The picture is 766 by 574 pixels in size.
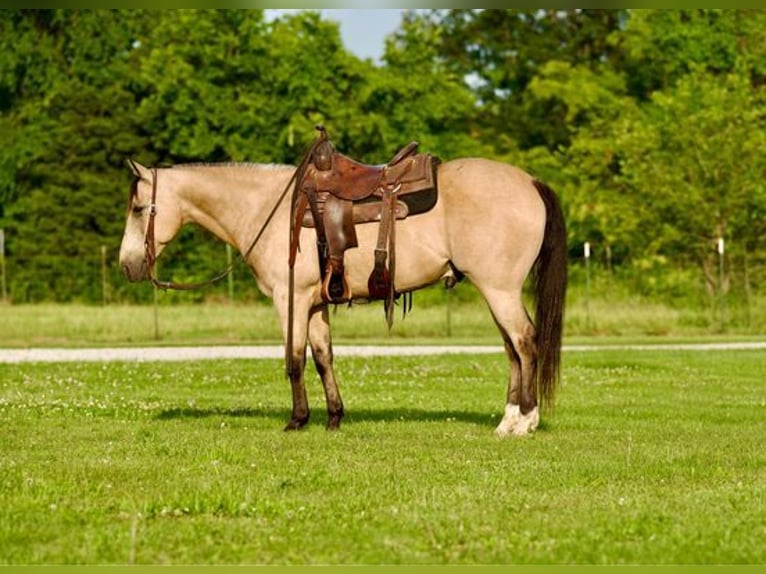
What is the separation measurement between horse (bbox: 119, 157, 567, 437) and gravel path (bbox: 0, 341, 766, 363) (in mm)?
11865

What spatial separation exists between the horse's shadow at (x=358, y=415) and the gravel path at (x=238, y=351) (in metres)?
9.95

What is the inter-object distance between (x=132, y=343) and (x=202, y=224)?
1964 centimetres

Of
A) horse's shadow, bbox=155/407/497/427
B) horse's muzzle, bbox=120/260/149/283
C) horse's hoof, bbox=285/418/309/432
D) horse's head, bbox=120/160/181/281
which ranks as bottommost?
horse's shadow, bbox=155/407/497/427

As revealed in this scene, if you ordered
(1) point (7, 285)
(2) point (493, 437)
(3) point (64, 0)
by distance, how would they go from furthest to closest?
(1) point (7, 285) → (3) point (64, 0) → (2) point (493, 437)

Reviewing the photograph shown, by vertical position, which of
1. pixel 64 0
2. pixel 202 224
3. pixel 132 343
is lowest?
pixel 132 343

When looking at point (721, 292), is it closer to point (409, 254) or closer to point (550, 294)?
point (550, 294)

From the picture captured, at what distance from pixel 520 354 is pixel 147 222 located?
3789 millimetres

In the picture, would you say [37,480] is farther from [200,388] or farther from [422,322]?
[422,322]

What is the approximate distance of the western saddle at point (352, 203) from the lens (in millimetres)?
13500

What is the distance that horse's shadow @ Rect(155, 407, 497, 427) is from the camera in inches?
589

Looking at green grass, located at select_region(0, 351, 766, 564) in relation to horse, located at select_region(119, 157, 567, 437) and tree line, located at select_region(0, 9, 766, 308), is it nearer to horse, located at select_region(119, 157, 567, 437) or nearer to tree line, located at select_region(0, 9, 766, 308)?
horse, located at select_region(119, 157, 567, 437)

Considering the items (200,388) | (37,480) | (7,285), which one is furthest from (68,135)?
(37,480)

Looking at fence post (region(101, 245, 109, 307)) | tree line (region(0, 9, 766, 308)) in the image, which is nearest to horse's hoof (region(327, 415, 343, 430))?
fence post (region(101, 245, 109, 307))

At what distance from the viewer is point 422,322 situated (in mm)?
36844
